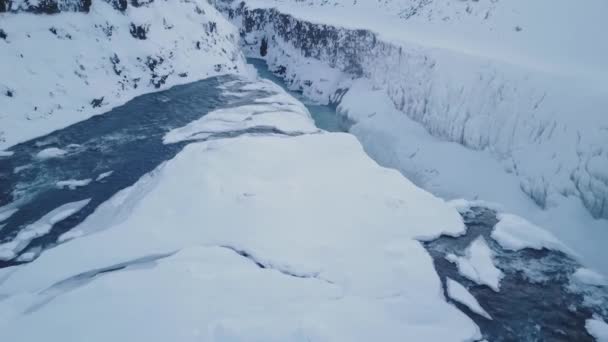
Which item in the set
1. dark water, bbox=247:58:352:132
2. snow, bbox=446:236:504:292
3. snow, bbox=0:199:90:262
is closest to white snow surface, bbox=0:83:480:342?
snow, bbox=446:236:504:292

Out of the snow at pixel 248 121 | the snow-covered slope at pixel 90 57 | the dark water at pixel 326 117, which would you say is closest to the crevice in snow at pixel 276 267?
A: the snow at pixel 248 121

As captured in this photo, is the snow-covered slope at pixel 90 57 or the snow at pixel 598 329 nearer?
the snow at pixel 598 329

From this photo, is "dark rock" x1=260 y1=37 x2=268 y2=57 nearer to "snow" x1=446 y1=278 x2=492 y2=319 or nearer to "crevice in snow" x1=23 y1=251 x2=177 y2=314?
"crevice in snow" x1=23 y1=251 x2=177 y2=314

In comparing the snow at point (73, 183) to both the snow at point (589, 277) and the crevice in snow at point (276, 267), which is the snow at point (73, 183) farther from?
the snow at point (589, 277)

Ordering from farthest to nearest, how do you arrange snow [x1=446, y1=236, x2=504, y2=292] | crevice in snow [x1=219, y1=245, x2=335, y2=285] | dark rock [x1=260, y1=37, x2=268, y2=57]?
1. dark rock [x1=260, y1=37, x2=268, y2=57]
2. snow [x1=446, y1=236, x2=504, y2=292]
3. crevice in snow [x1=219, y1=245, x2=335, y2=285]

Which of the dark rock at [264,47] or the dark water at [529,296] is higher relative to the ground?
the dark rock at [264,47]

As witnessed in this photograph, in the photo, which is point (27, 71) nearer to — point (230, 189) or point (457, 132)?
point (230, 189)
